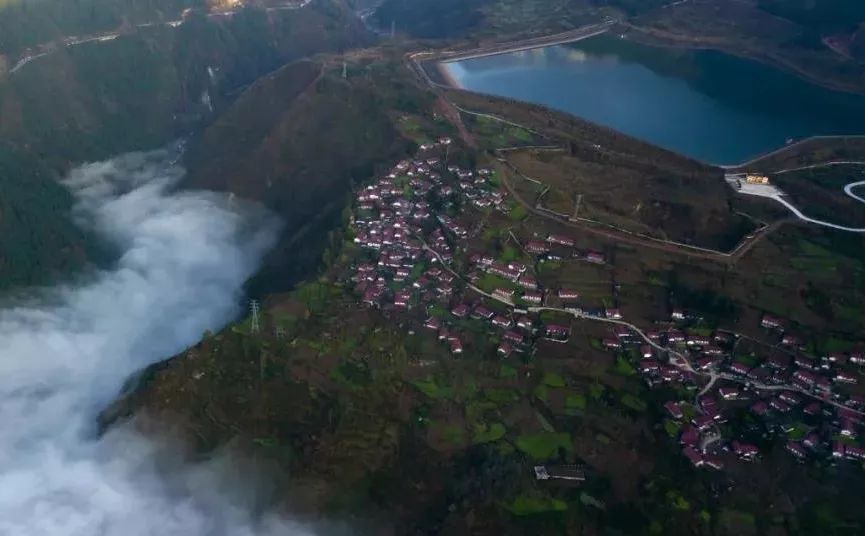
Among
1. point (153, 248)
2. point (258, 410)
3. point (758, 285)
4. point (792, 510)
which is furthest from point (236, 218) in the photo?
point (792, 510)

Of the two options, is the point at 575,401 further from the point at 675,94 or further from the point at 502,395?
the point at 675,94

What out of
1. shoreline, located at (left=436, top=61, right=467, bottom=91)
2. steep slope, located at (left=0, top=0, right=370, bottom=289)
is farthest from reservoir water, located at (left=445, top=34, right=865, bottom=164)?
steep slope, located at (left=0, top=0, right=370, bottom=289)

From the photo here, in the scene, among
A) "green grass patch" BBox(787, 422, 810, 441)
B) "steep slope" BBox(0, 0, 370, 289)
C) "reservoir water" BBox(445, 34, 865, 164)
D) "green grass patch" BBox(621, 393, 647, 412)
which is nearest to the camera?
"green grass patch" BBox(787, 422, 810, 441)

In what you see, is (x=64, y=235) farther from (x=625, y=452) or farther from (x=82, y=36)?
(x=625, y=452)

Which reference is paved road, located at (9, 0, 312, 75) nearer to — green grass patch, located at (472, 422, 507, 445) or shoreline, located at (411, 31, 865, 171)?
shoreline, located at (411, 31, 865, 171)

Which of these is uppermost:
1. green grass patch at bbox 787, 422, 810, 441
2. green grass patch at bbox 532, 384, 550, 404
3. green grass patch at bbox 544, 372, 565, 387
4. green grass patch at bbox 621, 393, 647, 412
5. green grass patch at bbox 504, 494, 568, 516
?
green grass patch at bbox 544, 372, 565, 387

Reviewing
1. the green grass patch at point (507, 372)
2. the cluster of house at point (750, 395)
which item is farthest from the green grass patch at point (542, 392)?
the cluster of house at point (750, 395)

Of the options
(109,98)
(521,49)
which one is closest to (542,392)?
(109,98)
